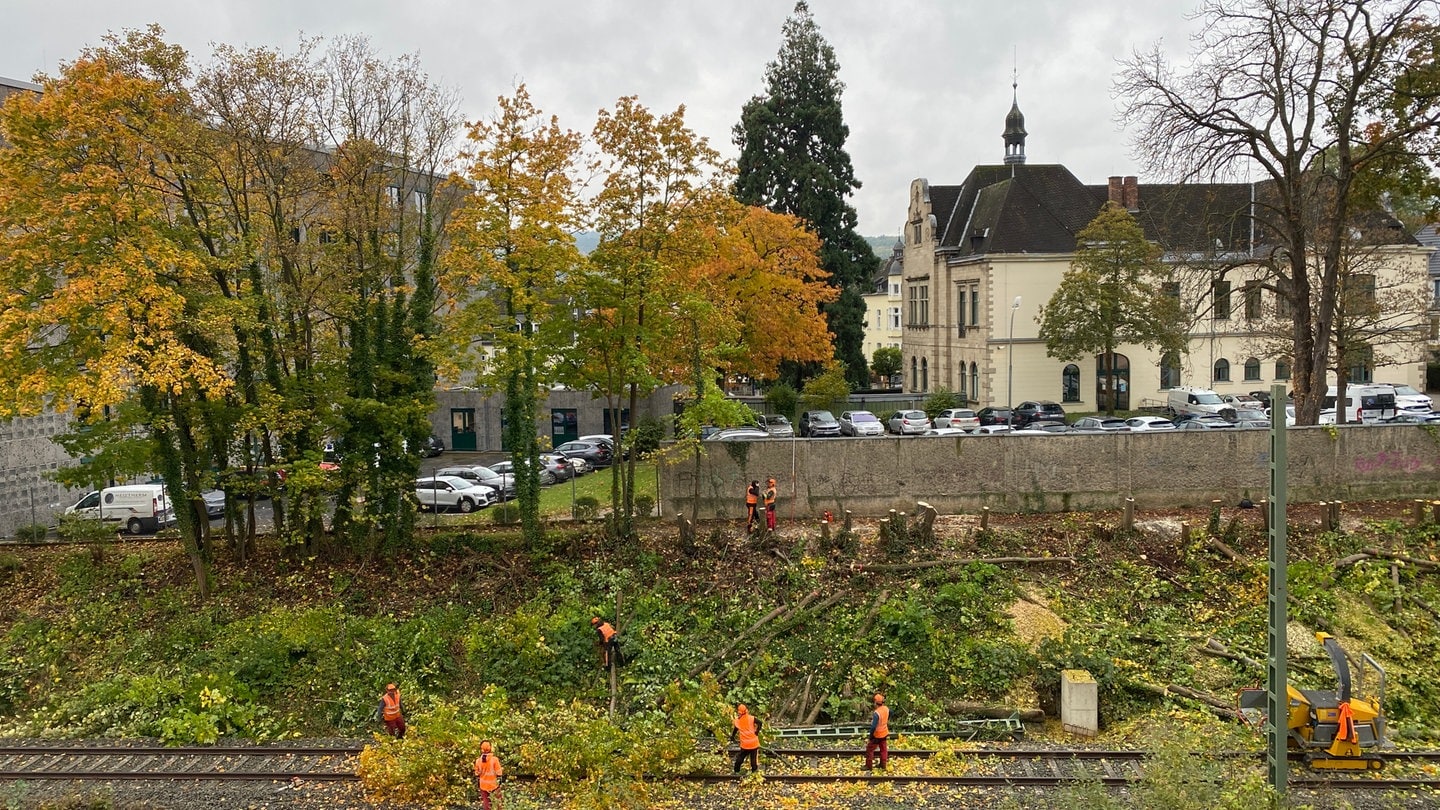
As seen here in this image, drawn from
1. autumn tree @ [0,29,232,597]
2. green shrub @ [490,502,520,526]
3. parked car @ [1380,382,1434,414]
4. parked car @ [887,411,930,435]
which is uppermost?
autumn tree @ [0,29,232,597]

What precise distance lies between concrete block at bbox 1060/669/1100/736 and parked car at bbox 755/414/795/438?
2147 centimetres

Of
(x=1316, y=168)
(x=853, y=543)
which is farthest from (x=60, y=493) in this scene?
(x=1316, y=168)

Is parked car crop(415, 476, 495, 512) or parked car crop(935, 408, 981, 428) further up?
parked car crop(935, 408, 981, 428)

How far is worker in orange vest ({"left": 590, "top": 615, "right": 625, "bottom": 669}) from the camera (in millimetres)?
18812

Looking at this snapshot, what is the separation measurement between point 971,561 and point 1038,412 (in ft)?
88.1

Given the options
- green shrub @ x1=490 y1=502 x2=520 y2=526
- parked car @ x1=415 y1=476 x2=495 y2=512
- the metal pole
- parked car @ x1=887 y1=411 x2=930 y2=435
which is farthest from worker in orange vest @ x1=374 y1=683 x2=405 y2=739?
parked car @ x1=887 y1=411 x2=930 y2=435

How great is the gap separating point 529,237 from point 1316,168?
88.9 ft

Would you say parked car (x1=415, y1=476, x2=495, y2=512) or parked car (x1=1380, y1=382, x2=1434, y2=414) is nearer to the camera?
parked car (x1=415, y1=476, x2=495, y2=512)

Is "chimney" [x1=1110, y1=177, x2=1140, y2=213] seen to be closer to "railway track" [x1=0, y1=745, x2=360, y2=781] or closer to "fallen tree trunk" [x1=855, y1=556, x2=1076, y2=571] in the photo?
"fallen tree trunk" [x1=855, y1=556, x2=1076, y2=571]

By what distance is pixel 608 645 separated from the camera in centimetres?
1892

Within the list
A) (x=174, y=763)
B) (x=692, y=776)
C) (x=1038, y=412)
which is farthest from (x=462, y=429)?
(x=692, y=776)

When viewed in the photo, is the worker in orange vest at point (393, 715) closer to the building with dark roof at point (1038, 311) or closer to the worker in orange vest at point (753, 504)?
the worker in orange vest at point (753, 504)

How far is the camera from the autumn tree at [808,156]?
48156mm

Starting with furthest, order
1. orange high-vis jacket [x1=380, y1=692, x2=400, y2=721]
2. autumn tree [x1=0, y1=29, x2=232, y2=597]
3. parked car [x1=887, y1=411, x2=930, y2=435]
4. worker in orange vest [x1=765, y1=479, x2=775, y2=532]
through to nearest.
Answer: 1. parked car [x1=887, y1=411, x2=930, y2=435]
2. worker in orange vest [x1=765, y1=479, x2=775, y2=532]
3. autumn tree [x1=0, y1=29, x2=232, y2=597]
4. orange high-vis jacket [x1=380, y1=692, x2=400, y2=721]
